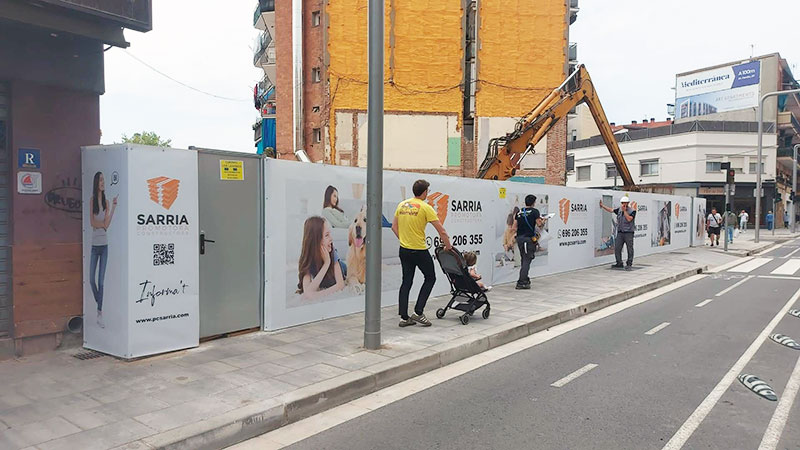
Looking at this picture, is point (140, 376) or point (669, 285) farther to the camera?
point (669, 285)

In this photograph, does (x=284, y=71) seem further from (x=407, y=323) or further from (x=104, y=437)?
(x=104, y=437)

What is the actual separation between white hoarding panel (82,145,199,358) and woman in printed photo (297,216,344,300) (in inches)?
61.1

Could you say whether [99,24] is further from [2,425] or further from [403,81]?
[403,81]

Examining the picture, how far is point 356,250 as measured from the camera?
26.5ft

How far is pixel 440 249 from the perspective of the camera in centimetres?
780

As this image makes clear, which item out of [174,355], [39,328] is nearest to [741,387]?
[174,355]

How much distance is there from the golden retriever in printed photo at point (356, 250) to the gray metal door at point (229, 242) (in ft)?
5.01

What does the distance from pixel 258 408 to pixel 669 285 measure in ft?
37.4

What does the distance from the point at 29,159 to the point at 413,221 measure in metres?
4.31

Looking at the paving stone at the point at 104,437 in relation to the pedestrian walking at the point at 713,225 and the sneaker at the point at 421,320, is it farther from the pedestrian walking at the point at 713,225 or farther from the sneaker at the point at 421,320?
the pedestrian walking at the point at 713,225

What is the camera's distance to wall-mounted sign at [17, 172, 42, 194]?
5582 mm

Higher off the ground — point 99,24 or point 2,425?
point 99,24

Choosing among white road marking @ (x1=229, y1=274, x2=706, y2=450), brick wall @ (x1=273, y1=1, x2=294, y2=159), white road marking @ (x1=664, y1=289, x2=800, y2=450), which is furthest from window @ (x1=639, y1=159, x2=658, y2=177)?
white road marking @ (x1=229, y1=274, x2=706, y2=450)

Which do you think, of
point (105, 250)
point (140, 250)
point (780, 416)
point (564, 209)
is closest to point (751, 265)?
point (564, 209)
